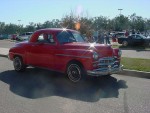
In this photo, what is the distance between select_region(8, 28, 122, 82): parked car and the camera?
30.1ft

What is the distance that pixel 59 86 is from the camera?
9.16 meters

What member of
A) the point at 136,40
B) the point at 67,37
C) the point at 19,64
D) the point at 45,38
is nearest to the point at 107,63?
the point at 67,37

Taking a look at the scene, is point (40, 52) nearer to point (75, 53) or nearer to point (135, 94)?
point (75, 53)

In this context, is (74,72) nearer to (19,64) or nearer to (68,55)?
(68,55)

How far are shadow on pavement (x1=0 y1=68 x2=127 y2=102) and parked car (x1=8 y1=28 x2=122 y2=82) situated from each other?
1.29ft

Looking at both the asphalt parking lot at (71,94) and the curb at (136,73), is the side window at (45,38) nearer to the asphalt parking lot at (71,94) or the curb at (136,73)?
the asphalt parking lot at (71,94)

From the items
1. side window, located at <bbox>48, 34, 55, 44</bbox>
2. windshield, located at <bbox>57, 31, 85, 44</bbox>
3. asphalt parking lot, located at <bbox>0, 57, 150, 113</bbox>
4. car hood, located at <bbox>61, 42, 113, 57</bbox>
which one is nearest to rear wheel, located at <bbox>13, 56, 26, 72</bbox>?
asphalt parking lot, located at <bbox>0, 57, 150, 113</bbox>

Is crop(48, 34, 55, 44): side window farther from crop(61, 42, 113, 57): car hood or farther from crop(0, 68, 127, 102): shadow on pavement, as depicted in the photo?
crop(0, 68, 127, 102): shadow on pavement

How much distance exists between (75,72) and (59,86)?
2.35ft

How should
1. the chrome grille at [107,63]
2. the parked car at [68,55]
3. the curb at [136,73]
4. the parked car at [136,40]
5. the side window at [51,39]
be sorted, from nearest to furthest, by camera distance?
the parked car at [68,55] < the chrome grille at [107,63] < the side window at [51,39] < the curb at [136,73] < the parked car at [136,40]

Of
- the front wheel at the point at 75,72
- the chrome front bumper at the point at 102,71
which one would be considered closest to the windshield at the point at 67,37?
the front wheel at the point at 75,72

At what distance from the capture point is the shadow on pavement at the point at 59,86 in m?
7.99

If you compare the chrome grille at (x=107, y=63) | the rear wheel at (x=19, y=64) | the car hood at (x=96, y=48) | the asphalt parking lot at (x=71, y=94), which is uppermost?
the car hood at (x=96, y=48)

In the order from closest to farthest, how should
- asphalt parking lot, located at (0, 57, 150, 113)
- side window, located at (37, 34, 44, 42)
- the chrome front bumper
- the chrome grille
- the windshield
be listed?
asphalt parking lot, located at (0, 57, 150, 113)
the chrome front bumper
the chrome grille
the windshield
side window, located at (37, 34, 44, 42)
